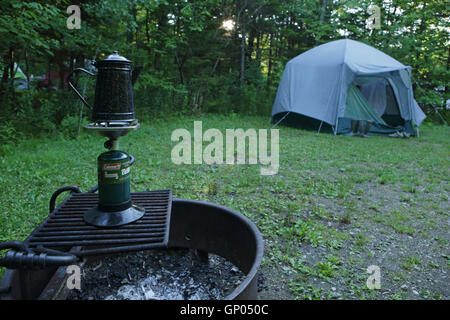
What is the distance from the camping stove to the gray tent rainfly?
7513 mm

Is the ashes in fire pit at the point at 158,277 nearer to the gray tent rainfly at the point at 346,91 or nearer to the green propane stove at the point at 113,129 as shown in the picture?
the green propane stove at the point at 113,129

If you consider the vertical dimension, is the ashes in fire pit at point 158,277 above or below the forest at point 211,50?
below

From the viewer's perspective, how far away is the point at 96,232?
4.74 ft

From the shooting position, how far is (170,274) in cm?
217

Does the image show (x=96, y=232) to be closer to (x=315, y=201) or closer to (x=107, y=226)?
(x=107, y=226)

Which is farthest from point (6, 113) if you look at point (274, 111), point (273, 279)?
point (274, 111)

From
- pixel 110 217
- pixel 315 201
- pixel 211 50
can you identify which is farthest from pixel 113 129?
pixel 211 50

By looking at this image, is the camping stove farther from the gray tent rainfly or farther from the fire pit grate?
the gray tent rainfly

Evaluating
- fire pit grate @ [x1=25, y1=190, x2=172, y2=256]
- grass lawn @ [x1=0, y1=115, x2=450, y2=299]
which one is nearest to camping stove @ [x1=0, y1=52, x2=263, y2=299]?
fire pit grate @ [x1=25, y1=190, x2=172, y2=256]

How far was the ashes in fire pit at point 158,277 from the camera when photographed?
76.4 inches

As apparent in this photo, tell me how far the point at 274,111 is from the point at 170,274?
337 inches

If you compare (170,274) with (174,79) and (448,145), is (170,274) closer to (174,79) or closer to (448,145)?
(448,145)

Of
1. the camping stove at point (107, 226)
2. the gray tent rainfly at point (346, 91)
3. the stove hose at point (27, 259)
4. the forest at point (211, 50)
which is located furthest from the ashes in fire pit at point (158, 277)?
the gray tent rainfly at point (346, 91)

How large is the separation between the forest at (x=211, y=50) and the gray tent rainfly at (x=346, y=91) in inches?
47.0
